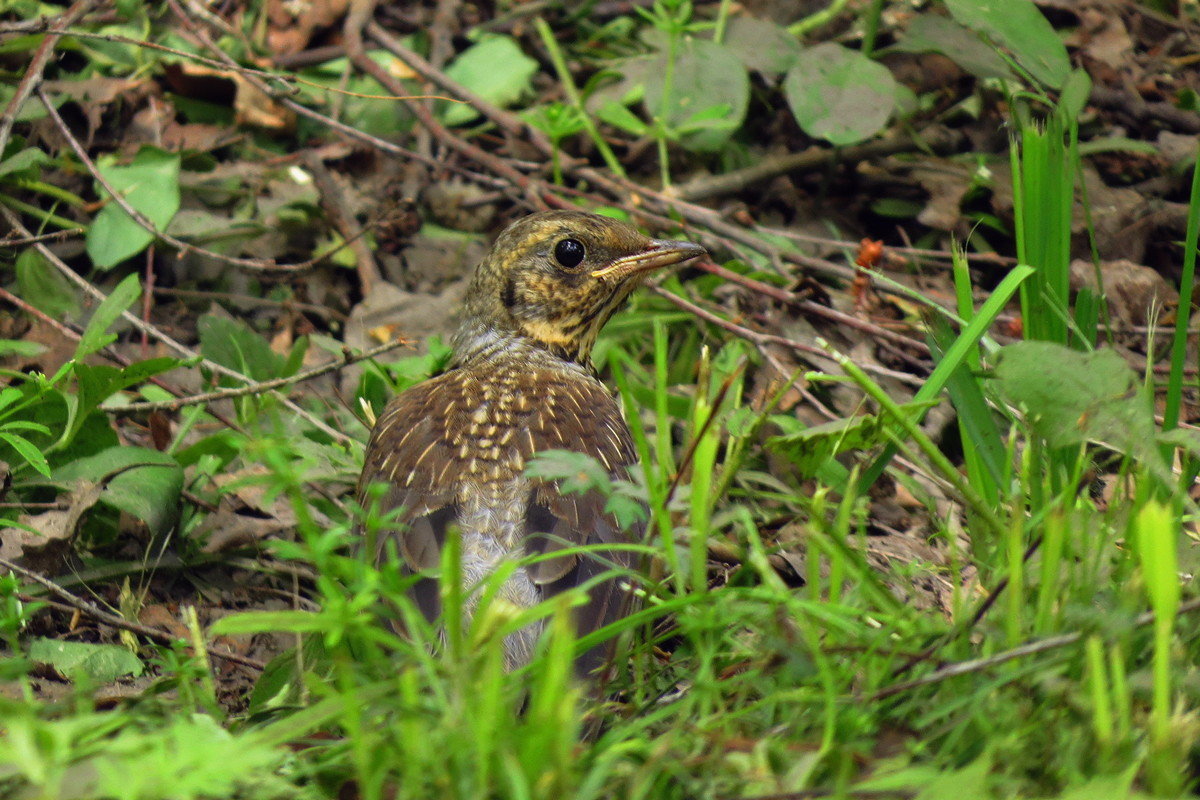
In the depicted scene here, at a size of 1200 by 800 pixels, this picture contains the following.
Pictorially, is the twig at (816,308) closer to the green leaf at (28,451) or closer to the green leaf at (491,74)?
the green leaf at (491,74)

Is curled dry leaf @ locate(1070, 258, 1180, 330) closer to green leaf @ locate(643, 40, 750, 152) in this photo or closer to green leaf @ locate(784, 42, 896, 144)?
green leaf @ locate(784, 42, 896, 144)

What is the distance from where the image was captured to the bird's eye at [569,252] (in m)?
4.71

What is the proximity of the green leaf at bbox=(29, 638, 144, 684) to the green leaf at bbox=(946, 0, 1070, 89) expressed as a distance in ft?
10.8

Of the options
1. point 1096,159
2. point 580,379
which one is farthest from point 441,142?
point 1096,159

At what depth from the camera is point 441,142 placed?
599 cm

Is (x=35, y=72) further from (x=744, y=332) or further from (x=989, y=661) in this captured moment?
(x=989, y=661)

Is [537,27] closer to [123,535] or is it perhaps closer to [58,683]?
[123,535]

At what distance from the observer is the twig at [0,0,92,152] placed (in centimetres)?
477

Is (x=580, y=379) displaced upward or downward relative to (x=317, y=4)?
downward

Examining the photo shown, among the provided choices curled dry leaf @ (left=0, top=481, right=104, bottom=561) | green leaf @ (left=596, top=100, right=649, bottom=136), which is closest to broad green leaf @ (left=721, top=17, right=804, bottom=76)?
green leaf @ (left=596, top=100, right=649, bottom=136)

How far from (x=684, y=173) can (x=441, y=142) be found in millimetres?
1130

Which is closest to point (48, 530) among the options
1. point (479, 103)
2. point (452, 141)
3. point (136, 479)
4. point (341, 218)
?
point (136, 479)

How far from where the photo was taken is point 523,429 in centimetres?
393

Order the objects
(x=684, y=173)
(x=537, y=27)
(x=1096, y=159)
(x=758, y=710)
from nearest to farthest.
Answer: (x=758, y=710), (x=1096, y=159), (x=684, y=173), (x=537, y=27)
